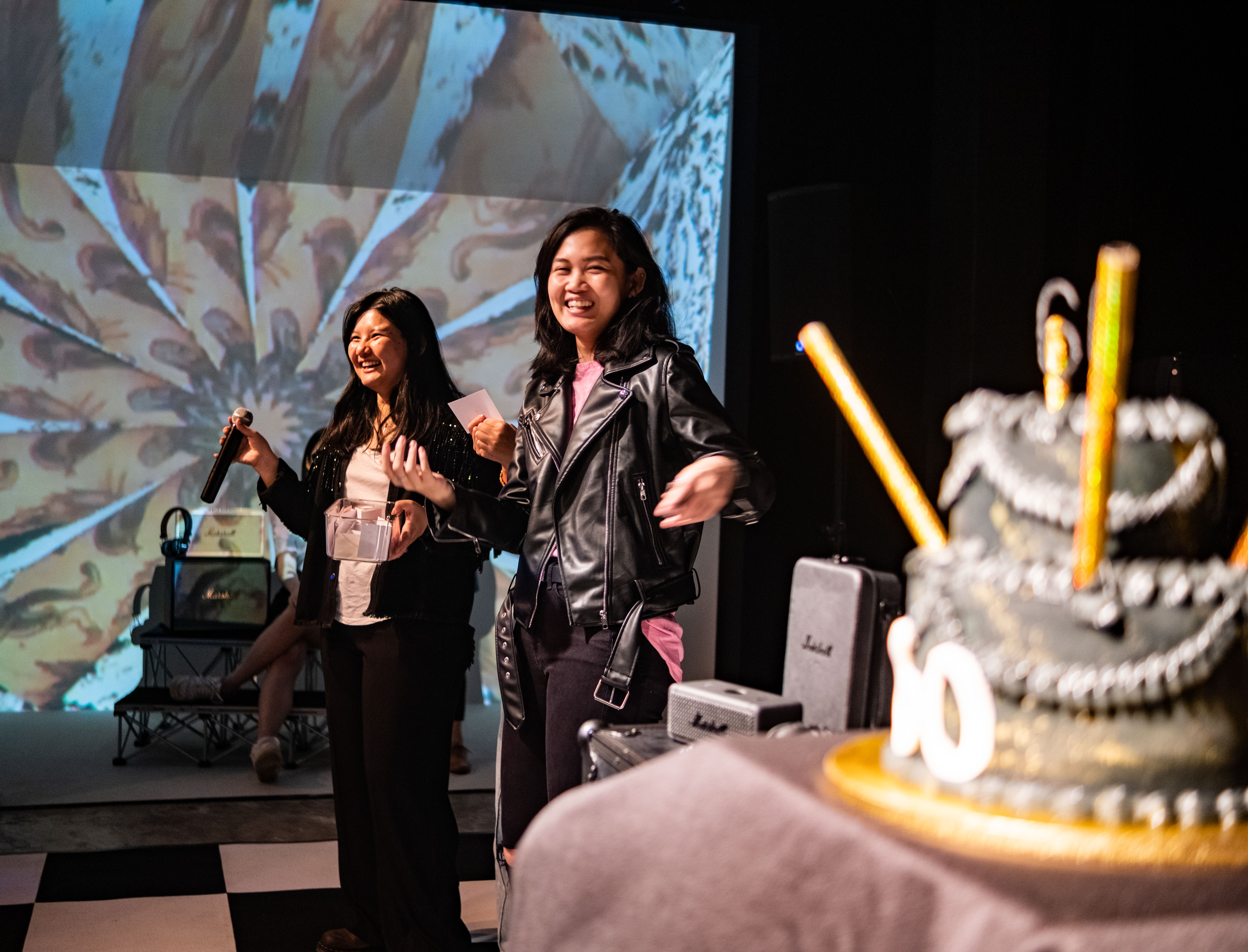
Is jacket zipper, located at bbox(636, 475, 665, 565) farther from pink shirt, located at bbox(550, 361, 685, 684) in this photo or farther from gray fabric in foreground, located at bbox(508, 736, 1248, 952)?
gray fabric in foreground, located at bbox(508, 736, 1248, 952)

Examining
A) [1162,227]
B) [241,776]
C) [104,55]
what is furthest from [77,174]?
[1162,227]

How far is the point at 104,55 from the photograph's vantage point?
15.8 ft

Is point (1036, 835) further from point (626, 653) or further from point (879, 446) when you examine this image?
point (626, 653)

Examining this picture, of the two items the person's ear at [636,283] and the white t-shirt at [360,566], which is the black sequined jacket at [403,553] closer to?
the white t-shirt at [360,566]

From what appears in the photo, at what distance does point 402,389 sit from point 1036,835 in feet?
5.65

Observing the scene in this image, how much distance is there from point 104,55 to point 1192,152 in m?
4.29

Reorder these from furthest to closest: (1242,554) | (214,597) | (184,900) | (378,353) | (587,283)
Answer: (214,597) < (184,900) < (378,353) < (587,283) < (1242,554)

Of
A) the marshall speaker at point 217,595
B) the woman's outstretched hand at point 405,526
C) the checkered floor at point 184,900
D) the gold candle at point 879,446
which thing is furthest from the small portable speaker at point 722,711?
the marshall speaker at point 217,595

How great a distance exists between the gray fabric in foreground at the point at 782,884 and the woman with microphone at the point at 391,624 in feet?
4.10

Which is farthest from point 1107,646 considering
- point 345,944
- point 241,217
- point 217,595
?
point 241,217

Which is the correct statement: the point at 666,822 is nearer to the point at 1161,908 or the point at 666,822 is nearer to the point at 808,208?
the point at 1161,908

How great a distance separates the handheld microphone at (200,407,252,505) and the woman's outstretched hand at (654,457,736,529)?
38.2 inches

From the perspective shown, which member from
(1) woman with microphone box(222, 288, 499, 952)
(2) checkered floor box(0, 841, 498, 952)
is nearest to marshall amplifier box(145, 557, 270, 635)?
(2) checkered floor box(0, 841, 498, 952)

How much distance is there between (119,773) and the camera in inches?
151
